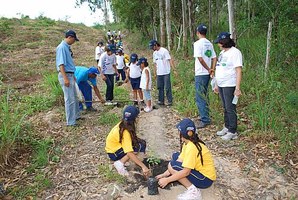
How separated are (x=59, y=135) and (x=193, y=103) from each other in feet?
9.24

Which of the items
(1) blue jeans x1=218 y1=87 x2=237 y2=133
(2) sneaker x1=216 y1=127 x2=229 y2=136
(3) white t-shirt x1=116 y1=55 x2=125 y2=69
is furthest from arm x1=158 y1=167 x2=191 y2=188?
(3) white t-shirt x1=116 y1=55 x2=125 y2=69

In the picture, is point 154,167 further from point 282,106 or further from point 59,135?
point 282,106

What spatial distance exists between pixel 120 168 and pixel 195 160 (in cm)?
112

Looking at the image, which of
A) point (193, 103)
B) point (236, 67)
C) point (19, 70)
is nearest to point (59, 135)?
point (193, 103)

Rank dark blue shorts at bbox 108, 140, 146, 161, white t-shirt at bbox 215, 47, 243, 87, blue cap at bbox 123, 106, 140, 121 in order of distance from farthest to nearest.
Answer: white t-shirt at bbox 215, 47, 243, 87, dark blue shorts at bbox 108, 140, 146, 161, blue cap at bbox 123, 106, 140, 121

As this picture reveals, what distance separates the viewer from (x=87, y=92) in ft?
22.9

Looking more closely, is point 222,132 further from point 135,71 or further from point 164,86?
point 135,71

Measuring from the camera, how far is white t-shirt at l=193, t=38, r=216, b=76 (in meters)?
5.20

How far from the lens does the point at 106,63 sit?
7520 millimetres

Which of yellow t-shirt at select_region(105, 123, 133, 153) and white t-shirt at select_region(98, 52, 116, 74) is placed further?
white t-shirt at select_region(98, 52, 116, 74)

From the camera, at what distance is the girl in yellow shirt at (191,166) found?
3.42 metres

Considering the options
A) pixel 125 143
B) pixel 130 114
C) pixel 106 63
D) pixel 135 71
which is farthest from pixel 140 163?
pixel 106 63

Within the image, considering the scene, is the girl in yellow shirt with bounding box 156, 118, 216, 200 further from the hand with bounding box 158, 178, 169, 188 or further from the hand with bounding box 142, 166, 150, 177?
the hand with bounding box 142, 166, 150, 177

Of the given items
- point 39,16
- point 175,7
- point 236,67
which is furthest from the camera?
point 39,16
